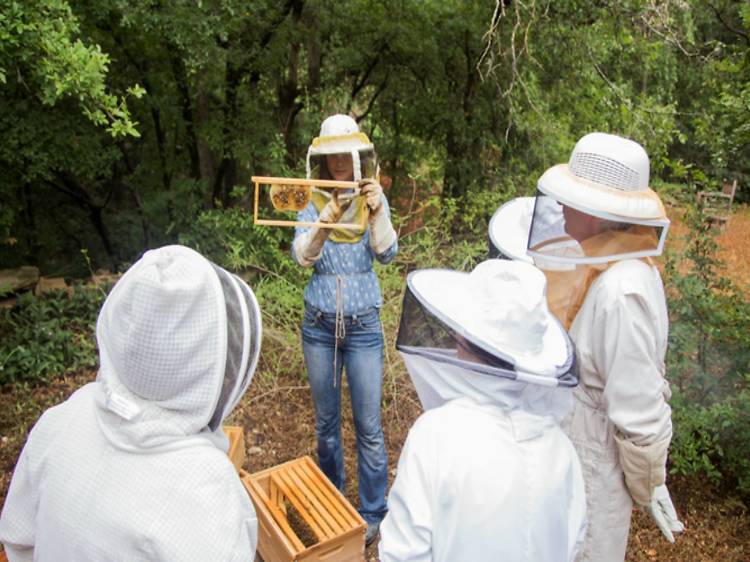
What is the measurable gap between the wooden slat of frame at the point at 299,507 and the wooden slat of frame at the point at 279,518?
0.07 meters

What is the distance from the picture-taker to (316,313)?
2562mm

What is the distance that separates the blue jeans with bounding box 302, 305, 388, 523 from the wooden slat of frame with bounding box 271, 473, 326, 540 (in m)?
0.25

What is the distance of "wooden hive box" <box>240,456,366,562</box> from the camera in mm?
2389

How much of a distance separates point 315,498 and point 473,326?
1665 mm

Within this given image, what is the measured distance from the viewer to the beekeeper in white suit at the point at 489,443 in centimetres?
128

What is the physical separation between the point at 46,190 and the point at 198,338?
9.21 m

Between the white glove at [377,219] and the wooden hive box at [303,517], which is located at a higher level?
the white glove at [377,219]

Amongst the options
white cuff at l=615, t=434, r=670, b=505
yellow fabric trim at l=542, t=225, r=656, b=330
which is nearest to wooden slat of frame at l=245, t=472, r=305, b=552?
white cuff at l=615, t=434, r=670, b=505

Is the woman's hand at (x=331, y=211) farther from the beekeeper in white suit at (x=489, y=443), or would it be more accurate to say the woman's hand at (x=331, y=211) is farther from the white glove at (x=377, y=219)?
the beekeeper in white suit at (x=489, y=443)

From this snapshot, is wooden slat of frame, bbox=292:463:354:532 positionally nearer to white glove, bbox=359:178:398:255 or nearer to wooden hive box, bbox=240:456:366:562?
wooden hive box, bbox=240:456:366:562

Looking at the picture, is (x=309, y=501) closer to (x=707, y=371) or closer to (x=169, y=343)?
(x=169, y=343)

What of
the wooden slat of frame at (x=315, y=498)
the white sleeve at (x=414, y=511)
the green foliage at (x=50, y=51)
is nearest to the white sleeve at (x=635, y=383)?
the white sleeve at (x=414, y=511)

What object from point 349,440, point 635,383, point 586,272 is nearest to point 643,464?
point 635,383

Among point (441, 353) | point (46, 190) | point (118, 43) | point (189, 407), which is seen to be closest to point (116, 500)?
point (189, 407)
